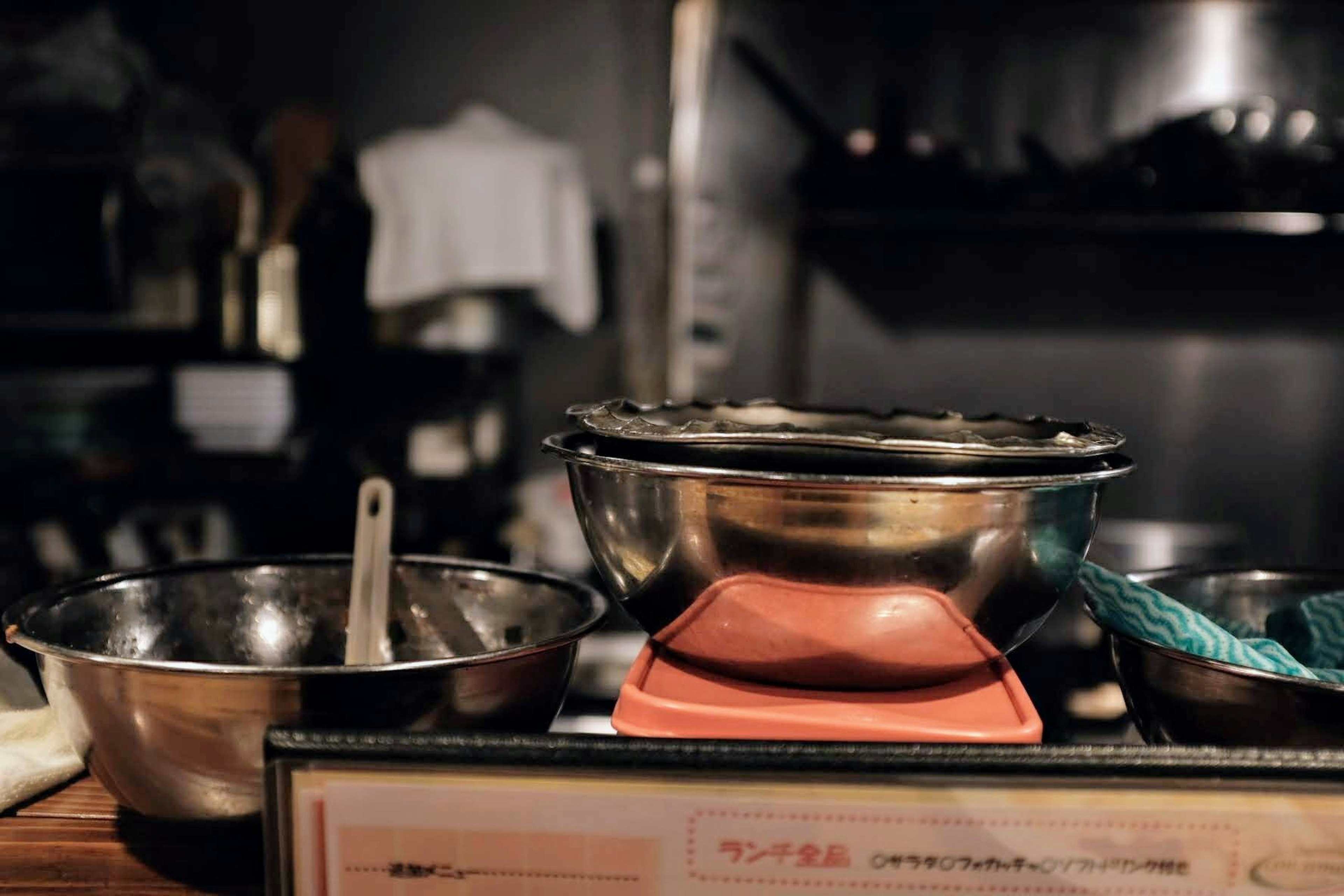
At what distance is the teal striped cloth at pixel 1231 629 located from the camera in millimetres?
542

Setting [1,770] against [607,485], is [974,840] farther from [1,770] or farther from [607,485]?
[1,770]

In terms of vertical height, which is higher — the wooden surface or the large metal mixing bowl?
the large metal mixing bowl

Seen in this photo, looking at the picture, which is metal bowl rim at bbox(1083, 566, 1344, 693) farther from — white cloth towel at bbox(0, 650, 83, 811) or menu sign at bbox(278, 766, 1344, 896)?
white cloth towel at bbox(0, 650, 83, 811)

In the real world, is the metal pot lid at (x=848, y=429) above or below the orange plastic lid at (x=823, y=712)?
above

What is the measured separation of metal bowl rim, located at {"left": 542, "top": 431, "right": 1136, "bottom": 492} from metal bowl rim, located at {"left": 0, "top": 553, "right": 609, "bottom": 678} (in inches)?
4.0

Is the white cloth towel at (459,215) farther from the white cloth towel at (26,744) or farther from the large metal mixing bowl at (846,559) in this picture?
the large metal mixing bowl at (846,559)

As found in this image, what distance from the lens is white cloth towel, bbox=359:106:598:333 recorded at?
213 cm

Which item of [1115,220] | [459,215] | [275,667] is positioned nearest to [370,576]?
[275,667]

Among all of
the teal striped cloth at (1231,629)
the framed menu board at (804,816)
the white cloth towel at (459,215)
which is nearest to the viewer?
the framed menu board at (804,816)

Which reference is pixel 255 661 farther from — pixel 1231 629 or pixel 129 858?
pixel 1231 629

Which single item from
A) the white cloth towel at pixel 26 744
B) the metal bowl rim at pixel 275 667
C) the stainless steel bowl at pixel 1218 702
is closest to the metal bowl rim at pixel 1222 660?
the stainless steel bowl at pixel 1218 702

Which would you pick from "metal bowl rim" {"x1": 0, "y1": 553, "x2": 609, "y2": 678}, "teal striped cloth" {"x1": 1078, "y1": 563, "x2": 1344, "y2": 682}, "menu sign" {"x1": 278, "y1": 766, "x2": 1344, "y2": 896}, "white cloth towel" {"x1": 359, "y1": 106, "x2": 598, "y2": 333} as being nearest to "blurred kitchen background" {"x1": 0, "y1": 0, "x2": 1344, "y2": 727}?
"white cloth towel" {"x1": 359, "y1": 106, "x2": 598, "y2": 333}

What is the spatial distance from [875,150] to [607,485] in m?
1.76

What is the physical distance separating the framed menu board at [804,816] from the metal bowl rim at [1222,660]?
Answer: 0.18ft
